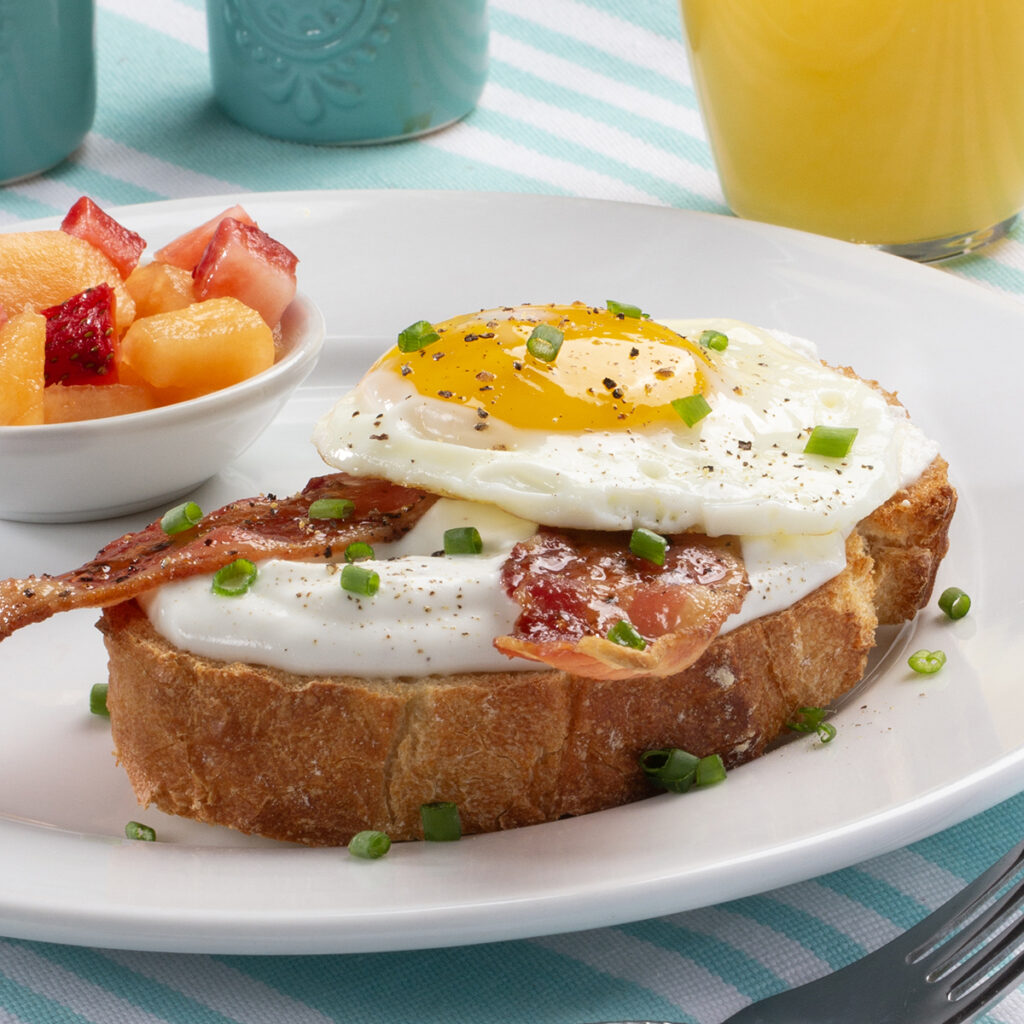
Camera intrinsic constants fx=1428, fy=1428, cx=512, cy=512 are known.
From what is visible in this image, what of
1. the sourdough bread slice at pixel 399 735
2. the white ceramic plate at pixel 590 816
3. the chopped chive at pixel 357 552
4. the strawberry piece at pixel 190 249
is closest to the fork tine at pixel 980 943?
the white ceramic plate at pixel 590 816

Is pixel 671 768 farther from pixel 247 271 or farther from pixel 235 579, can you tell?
pixel 247 271

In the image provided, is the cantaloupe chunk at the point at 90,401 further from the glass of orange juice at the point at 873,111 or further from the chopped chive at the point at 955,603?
the glass of orange juice at the point at 873,111

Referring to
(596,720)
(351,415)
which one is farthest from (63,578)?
(596,720)

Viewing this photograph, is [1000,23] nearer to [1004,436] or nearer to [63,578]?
[1004,436]

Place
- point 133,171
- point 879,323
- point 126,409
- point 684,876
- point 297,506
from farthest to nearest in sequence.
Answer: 1. point 133,171
2. point 879,323
3. point 126,409
4. point 297,506
5. point 684,876

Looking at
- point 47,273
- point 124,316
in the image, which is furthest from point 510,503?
point 47,273
